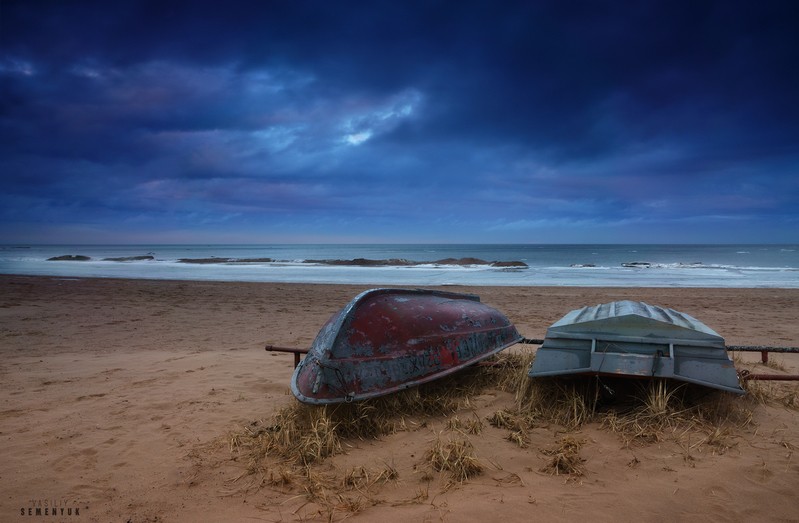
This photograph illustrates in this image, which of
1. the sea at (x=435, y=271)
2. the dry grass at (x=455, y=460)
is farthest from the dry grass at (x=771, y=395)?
the sea at (x=435, y=271)

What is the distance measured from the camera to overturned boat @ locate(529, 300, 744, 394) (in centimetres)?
376

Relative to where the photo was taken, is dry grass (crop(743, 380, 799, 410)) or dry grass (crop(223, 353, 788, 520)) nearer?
dry grass (crop(223, 353, 788, 520))

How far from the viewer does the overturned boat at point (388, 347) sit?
3.83 meters

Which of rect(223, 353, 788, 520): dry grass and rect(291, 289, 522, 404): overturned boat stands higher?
rect(291, 289, 522, 404): overturned boat

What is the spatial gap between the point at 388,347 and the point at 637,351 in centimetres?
219

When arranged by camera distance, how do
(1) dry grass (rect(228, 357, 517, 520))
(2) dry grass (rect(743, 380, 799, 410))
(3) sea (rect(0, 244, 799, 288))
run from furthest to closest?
(3) sea (rect(0, 244, 799, 288)) < (2) dry grass (rect(743, 380, 799, 410)) < (1) dry grass (rect(228, 357, 517, 520))

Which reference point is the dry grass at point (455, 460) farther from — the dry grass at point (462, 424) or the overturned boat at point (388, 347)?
the overturned boat at point (388, 347)

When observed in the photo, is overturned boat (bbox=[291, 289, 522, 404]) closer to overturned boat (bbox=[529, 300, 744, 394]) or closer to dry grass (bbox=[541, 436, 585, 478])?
overturned boat (bbox=[529, 300, 744, 394])

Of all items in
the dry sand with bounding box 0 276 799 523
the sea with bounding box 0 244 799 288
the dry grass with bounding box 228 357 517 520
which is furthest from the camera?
the sea with bounding box 0 244 799 288

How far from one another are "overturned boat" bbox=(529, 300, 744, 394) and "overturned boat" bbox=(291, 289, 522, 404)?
884mm

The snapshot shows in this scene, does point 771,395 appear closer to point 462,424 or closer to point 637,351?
point 637,351

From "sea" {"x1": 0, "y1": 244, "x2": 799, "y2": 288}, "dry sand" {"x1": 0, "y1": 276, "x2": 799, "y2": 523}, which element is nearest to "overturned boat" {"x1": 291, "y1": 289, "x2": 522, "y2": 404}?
"dry sand" {"x1": 0, "y1": 276, "x2": 799, "y2": 523}

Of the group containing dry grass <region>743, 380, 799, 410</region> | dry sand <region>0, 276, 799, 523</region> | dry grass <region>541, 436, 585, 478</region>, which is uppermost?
dry grass <region>743, 380, 799, 410</region>

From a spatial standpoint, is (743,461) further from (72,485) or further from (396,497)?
(72,485)
